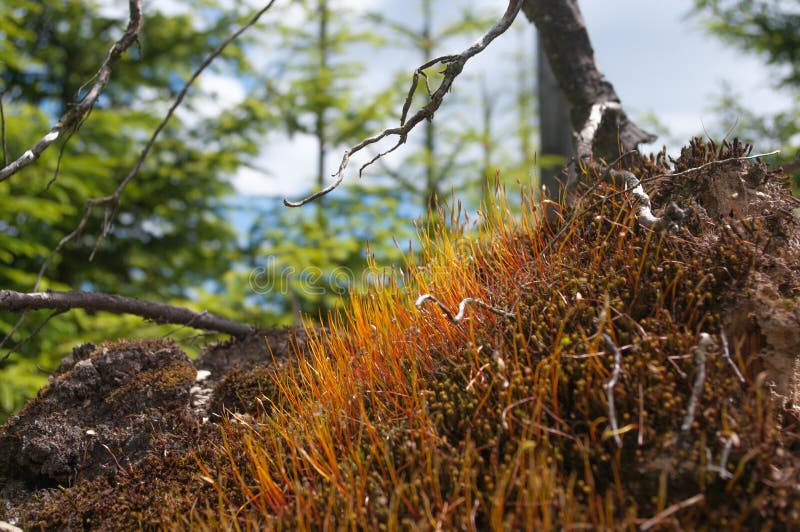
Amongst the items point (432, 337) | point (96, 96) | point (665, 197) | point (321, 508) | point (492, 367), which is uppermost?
point (96, 96)

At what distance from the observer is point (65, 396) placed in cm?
288

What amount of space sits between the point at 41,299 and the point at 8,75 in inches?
285

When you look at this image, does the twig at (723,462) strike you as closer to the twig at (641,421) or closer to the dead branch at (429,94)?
the twig at (641,421)

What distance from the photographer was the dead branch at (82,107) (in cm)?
276

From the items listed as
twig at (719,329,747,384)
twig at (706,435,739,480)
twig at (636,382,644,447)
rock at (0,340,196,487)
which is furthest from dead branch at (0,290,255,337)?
twig at (706,435,739,480)

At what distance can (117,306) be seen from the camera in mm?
3285

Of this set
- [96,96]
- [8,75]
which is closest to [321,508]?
[96,96]

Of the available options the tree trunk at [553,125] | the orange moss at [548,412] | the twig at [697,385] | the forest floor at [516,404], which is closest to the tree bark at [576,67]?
the forest floor at [516,404]

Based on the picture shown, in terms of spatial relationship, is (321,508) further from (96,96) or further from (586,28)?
(586,28)

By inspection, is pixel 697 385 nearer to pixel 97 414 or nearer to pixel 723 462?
pixel 723 462

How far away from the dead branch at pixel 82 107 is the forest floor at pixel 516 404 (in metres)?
1.04

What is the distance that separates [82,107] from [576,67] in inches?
119

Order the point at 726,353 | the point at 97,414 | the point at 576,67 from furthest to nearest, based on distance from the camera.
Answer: the point at 576,67, the point at 97,414, the point at 726,353

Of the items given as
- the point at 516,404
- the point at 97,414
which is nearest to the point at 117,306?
the point at 97,414
